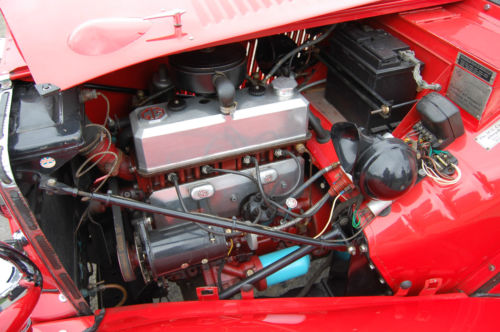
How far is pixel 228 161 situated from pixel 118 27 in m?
0.61

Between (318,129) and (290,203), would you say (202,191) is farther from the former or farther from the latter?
(318,129)

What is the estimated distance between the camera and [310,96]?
1.80m

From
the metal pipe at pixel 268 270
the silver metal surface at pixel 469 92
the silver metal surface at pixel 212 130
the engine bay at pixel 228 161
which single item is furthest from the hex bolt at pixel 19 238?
the silver metal surface at pixel 469 92

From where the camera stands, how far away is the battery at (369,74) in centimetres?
142

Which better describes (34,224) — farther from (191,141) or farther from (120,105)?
(120,105)

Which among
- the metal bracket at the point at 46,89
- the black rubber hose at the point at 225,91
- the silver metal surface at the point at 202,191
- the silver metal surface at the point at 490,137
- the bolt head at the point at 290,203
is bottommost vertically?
the bolt head at the point at 290,203

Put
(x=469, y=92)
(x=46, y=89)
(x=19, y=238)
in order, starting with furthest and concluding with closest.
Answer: (x=469, y=92) < (x=19, y=238) < (x=46, y=89)

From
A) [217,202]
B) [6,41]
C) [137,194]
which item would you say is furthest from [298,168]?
[6,41]

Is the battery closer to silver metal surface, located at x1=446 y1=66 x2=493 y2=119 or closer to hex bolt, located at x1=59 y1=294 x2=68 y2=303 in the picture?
silver metal surface, located at x1=446 y1=66 x2=493 y2=119

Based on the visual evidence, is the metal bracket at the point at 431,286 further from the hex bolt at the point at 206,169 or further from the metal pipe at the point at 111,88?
the metal pipe at the point at 111,88

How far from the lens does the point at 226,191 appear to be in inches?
58.2

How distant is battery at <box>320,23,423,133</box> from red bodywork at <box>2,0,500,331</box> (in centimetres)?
11

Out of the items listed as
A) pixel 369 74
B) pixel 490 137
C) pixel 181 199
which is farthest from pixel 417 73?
pixel 181 199

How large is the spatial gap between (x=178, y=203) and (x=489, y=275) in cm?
111
